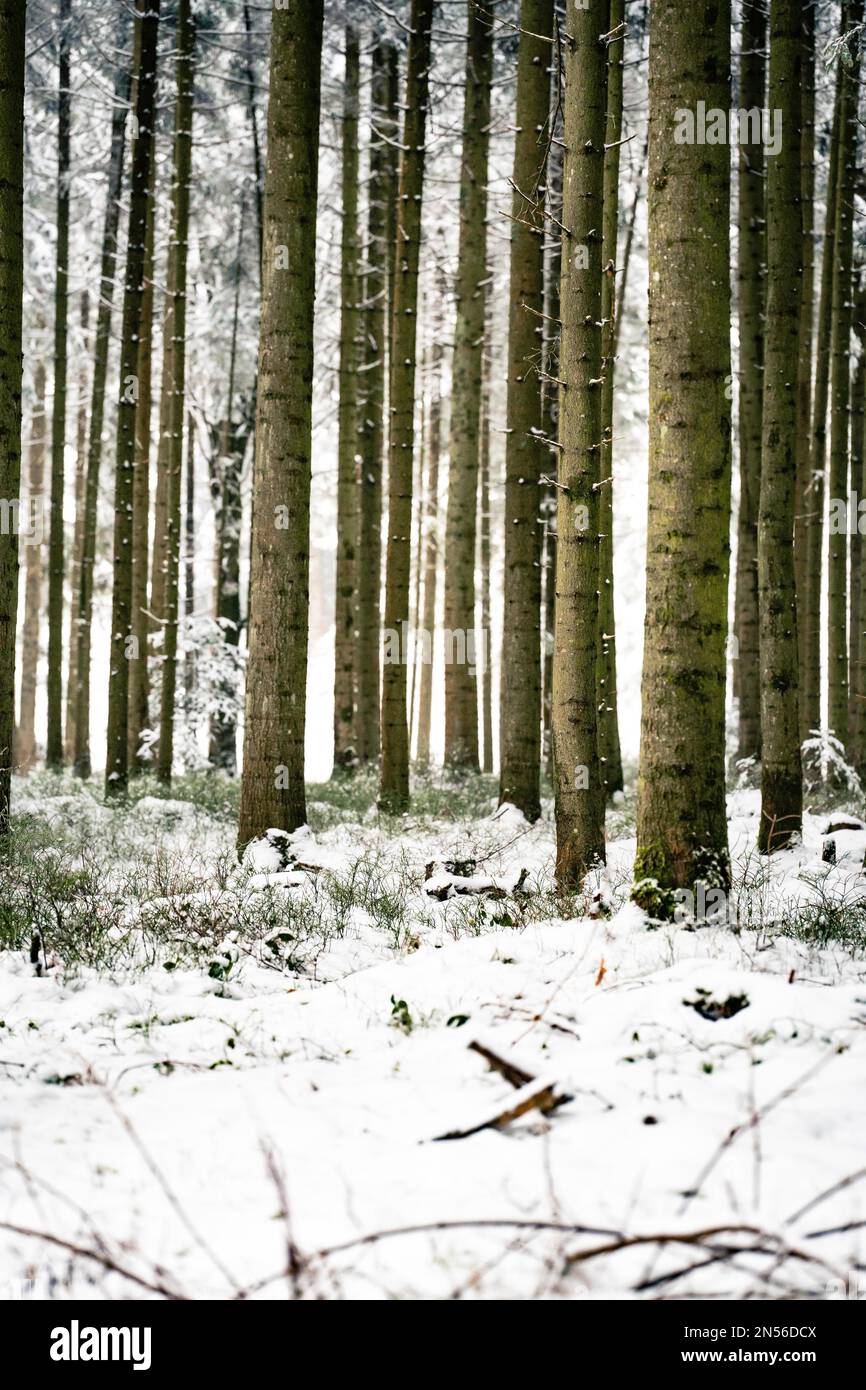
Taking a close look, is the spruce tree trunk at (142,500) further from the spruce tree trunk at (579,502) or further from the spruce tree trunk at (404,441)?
the spruce tree trunk at (579,502)

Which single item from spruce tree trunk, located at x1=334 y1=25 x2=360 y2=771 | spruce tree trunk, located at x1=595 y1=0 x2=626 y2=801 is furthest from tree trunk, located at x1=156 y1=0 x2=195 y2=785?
spruce tree trunk, located at x1=595 y1=0 x2=626 y2=801

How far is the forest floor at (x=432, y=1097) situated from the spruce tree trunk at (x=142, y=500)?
33.5 feet

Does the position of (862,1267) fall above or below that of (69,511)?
below

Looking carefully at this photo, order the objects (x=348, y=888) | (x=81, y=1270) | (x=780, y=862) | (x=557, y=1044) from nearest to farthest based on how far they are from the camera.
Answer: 1. (x=81, y=1270)
2. (x=557, y=1044)
3. (x=348, y=888)
4. (x=780, y=862)

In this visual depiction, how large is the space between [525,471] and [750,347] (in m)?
4.14

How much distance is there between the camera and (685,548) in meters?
5.13

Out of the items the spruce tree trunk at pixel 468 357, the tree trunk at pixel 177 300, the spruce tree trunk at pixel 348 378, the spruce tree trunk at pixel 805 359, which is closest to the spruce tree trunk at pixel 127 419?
the tree trunk at pixel 177 300

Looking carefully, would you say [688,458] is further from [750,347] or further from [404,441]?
[750,347]

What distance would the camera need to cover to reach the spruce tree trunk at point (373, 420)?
1605 centimetres

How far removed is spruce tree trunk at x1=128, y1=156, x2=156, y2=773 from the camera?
49.7 feet

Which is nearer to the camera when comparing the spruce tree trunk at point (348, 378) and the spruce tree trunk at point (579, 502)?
the spruce tree trunk at point (579, 502)

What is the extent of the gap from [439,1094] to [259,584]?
17.9ft
